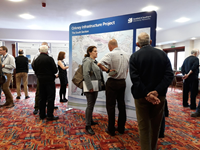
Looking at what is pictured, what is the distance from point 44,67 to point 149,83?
2156 mm

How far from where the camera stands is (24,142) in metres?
2.39

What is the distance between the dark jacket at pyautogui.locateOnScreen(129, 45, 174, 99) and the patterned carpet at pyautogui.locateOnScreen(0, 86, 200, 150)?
107cm

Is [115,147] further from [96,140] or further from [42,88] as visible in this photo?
[42,88]

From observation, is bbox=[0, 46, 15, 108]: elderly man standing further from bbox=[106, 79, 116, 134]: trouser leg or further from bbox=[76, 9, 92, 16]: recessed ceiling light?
bbox=[106, 79, 116, 134]: trouser leg

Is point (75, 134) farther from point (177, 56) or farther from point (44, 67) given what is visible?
point (177, 56)

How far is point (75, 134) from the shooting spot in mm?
2688

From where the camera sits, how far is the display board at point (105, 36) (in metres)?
3.07

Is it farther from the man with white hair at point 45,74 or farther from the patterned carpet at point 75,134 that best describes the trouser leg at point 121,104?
the man with white hair at point 45,74

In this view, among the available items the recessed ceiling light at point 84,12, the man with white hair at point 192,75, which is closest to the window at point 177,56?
the man with white hair at point 192,75

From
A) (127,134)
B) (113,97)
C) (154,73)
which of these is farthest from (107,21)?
(127,134)

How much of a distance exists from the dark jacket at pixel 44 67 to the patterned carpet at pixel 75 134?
950 millimetres

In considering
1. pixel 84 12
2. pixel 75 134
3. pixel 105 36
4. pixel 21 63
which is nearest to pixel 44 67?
pixel 75 134

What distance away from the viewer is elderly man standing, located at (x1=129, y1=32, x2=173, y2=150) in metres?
1.69

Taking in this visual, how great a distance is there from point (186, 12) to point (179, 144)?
479cm
